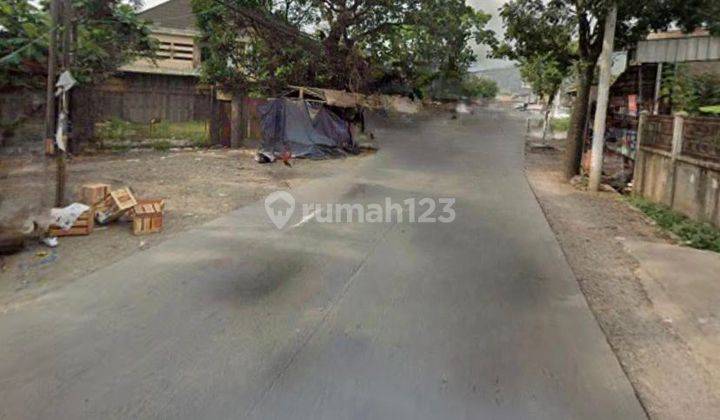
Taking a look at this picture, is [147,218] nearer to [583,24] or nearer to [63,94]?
[63,94]

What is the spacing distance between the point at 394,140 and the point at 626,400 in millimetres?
22094

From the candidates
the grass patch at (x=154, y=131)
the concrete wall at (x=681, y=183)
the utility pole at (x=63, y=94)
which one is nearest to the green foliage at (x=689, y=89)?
the concrete wall at (x=681, y=183)

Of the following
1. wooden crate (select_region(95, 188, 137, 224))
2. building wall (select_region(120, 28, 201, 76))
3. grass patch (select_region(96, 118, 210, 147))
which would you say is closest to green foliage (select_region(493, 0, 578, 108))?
grass patch (select_region(96, 118, 210, 147))

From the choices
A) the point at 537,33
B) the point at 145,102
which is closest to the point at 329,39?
the point at 145,102

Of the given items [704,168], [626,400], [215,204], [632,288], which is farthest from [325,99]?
[626,400]

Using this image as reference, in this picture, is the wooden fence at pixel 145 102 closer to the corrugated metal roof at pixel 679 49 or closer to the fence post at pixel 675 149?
the corrugated metal roof at pixel 679 49

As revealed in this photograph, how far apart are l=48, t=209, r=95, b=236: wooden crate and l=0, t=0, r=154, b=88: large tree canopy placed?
2987 mm

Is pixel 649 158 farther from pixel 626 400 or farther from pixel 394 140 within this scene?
pixel 394 140

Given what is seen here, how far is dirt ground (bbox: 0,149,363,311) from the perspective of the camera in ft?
22.4

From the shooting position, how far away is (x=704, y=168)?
32.3 ft

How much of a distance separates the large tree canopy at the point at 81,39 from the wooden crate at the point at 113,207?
2.71 metres

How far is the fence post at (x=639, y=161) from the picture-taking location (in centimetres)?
1355

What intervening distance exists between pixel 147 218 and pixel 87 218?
0.81m

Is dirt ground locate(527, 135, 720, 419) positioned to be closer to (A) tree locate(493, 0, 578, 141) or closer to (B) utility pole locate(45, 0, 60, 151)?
(A) tree locate(493, 0, 578, 141)
